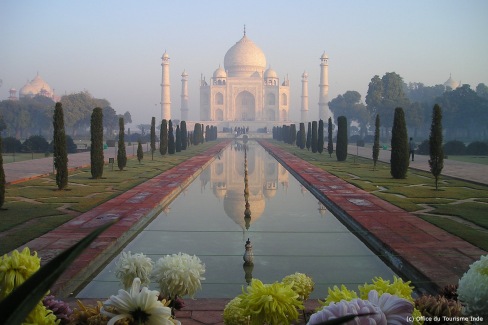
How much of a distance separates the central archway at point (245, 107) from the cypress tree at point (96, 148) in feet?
129

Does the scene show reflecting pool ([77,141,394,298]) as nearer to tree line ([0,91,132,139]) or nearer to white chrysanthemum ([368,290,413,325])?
white chrysanthemum ([368,290,413,325])

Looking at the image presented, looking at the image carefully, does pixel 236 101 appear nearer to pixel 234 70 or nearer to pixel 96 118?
pixel 234 70

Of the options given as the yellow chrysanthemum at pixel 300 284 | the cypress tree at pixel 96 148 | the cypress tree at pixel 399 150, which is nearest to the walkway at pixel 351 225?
the yellow chrysanthemum at pixel 300 284

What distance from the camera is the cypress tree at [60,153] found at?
844cm

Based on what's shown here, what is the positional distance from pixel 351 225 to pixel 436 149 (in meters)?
3.72

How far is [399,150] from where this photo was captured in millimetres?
10664

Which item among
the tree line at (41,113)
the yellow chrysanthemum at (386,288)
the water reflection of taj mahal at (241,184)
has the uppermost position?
the tree line at (41,113)

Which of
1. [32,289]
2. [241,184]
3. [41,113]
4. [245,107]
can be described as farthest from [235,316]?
[245,107]

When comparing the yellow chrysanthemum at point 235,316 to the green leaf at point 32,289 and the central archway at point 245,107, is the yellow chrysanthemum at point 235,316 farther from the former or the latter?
the central archway at point 245,107

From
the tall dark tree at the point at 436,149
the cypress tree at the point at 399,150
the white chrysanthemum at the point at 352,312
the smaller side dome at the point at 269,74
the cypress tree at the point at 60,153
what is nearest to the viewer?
the white chrysanthemum at the point at 352,312

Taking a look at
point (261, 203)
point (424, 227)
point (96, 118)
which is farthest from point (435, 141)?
point (96, 118)

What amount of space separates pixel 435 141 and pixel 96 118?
21.7 ft

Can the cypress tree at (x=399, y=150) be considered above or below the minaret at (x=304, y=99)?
below

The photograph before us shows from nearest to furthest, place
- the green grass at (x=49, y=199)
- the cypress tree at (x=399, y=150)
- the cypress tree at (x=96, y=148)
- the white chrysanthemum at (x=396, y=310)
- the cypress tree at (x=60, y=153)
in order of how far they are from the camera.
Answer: the white chrysanthemum at (x=396, y=310), the green grass at (x=49, y=199), the cypress tree at (x=60, y=153), the cypress tree at (x=96, y=148), the cypress tree at (x=399, y=150)
